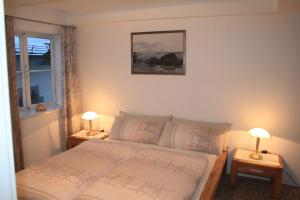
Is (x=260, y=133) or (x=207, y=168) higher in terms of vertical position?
(x=260, y=133)

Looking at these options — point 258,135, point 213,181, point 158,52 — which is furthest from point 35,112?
point 258,135

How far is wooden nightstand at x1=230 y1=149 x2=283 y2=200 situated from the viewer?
9.06 ft

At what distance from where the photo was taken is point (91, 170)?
2.46m

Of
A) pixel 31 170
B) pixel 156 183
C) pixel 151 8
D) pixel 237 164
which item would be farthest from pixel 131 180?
pixel 151 8

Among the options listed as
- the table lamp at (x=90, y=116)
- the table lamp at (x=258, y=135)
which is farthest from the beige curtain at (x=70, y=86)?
the table lamp at (x=258, y=135)

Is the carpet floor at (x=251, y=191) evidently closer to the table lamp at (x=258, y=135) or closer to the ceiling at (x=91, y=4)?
Result: the table lamp at (x=258, y=135)

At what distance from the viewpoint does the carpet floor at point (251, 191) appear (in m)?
2.87

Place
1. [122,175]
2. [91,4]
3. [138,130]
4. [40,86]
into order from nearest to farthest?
[122,175]
[91,4]
[138,130]
[40,86]

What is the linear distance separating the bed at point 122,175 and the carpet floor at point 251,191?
39cm

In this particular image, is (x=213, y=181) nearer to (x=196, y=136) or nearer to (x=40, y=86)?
(x=196, y=136)

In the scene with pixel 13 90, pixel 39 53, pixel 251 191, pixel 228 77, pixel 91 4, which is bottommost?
pixel 251 191

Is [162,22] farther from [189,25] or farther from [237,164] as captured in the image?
[237,164]

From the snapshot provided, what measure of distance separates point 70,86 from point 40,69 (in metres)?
0.50

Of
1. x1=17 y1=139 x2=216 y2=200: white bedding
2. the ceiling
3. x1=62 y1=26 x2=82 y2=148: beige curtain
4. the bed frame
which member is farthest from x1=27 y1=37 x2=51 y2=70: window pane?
the bed frame
